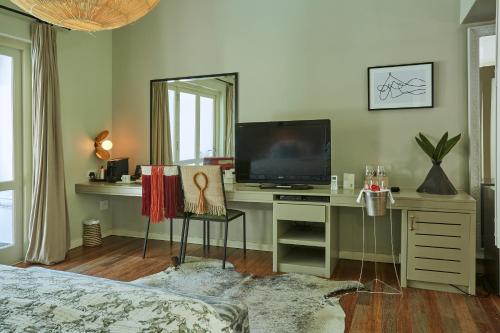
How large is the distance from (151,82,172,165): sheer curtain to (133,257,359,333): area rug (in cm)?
135

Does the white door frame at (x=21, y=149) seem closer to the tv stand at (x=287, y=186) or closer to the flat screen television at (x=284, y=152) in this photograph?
the flat screen television at (x=284, y=152)

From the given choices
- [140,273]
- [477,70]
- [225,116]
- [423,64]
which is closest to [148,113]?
[225,116]

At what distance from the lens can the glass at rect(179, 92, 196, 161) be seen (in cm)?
420

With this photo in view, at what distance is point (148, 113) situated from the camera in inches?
175

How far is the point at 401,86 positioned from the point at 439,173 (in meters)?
0.86

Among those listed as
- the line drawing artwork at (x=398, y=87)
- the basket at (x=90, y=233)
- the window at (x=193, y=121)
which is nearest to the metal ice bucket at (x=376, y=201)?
the line drawing artwork at (x=398, y=87)

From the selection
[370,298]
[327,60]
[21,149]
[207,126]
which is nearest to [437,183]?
[370,298]

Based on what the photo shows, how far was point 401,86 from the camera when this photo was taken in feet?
11.2

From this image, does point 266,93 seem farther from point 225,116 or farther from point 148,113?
point 148,113

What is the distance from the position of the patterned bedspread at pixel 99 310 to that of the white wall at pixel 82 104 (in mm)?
2761

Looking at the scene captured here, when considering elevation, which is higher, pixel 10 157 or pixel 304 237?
pixel 10 157

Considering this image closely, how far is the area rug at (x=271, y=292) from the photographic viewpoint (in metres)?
2.31

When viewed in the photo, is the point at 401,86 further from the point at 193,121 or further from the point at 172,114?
the point at 172,114

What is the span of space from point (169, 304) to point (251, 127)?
259 cm
